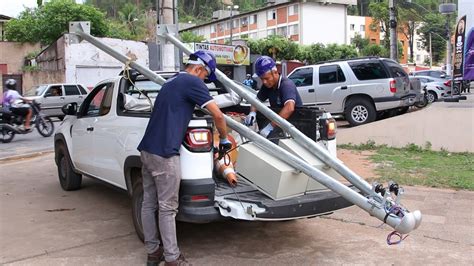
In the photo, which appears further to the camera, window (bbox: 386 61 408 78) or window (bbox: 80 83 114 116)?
window (bbox: 386 61 408 78)

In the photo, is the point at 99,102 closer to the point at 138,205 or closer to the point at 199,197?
the point at 138,205

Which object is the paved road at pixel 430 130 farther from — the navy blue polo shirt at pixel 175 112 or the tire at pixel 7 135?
the tire at pixel 7 135

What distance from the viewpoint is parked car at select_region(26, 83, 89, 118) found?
63.5ft

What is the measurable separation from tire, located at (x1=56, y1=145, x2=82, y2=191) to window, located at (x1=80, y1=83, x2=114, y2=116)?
907mm

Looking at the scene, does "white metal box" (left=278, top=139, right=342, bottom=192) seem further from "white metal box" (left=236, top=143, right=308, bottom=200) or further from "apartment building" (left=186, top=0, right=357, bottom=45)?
"apartment building" (left=186, top=0, right=357, bottom=45)

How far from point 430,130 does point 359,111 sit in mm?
2833

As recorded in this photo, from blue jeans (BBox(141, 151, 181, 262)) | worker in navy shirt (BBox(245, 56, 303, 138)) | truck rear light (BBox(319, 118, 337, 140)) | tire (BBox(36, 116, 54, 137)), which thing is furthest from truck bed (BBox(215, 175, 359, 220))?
tire (BBox(36, 116, 54, 137))

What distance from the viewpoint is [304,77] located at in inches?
541

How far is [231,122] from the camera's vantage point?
4.55 meters

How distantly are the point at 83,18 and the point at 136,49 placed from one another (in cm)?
995

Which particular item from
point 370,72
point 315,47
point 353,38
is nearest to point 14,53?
point 315,47

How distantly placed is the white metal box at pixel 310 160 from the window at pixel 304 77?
9.14 metres

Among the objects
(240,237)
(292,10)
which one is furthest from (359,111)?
(292,10)

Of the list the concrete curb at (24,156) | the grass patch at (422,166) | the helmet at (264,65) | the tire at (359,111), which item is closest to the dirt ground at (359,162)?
the grass patch at (422,166)
